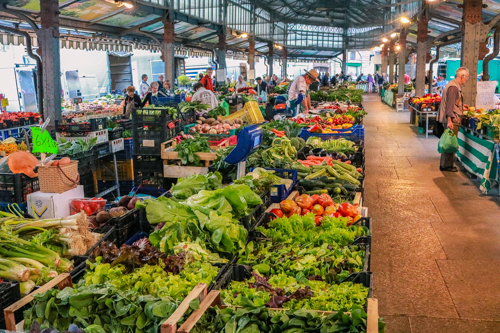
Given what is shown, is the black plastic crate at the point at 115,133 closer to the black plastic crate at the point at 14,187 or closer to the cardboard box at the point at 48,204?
the black plastic crate at the point at 14,187

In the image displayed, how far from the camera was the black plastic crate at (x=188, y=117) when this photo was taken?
28.0ft

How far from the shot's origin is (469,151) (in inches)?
361

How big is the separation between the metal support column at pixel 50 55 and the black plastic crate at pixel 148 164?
344cm

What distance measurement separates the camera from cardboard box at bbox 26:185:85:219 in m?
5.17

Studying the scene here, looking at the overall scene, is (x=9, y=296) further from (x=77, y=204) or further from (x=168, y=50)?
(x=168, y=50)

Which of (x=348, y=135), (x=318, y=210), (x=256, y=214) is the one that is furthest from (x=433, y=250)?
(x=348, y=135)

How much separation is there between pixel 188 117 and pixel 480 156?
5.29 meters

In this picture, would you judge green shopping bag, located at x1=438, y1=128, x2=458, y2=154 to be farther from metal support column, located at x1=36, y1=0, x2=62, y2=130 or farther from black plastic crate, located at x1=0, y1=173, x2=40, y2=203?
metal support column, located at x1=36, y1=0, x2=62, y2=130

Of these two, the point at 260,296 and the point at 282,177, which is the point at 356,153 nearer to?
the point at 282,177

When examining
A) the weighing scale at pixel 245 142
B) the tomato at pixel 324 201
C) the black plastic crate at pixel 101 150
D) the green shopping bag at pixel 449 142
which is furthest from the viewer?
the green shopping bag at pixel 449 142

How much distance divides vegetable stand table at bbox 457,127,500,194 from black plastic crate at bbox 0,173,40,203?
264 inches

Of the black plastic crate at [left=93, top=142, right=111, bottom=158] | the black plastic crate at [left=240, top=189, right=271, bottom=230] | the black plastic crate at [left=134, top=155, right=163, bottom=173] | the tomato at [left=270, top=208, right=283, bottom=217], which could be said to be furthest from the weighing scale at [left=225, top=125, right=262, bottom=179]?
the black plastic crate at [left=93, top=142, right=111, bottom=158]

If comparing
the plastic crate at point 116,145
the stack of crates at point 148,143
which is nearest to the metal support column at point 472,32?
the stack of crates at point 148,143

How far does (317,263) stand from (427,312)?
158cm
